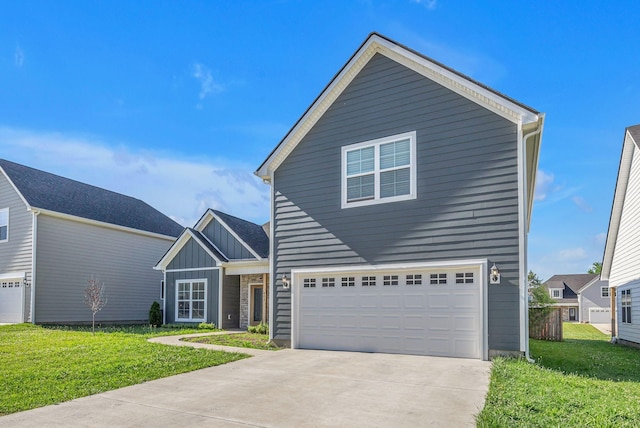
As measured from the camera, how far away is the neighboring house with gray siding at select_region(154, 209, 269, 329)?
18266mm

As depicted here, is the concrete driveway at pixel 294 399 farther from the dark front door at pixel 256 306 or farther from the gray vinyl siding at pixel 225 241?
the dark front door at pixel 256 306

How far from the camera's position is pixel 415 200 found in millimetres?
10617

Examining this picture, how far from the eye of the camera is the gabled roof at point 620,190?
15.2 meters

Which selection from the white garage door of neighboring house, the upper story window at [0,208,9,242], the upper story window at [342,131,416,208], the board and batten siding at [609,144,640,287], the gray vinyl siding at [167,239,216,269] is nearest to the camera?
the upper story window at [342,131,416,208]

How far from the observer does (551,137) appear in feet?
38.0

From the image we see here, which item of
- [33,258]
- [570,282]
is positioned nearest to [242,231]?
[33,258]

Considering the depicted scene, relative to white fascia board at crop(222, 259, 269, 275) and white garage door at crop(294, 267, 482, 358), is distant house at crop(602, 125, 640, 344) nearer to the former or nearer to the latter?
white garage door at crop(294, 267, 482, 358)

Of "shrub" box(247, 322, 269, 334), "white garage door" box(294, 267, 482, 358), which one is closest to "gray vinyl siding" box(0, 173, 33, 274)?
"shrub" box(247, 322, 269, 334)

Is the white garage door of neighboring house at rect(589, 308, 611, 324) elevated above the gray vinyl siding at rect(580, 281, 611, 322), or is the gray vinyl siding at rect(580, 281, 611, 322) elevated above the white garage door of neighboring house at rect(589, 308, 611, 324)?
the gray vinyl siding at rect(580, 281, 611, 322)

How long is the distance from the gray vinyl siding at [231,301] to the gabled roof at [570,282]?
44.4m

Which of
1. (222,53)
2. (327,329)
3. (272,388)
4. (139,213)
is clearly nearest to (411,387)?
(272,388)

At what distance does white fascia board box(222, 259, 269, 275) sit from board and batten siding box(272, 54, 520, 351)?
5.29 m

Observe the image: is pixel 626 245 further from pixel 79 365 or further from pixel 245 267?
pixel 79 365

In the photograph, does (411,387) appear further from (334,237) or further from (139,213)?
(139,213)
